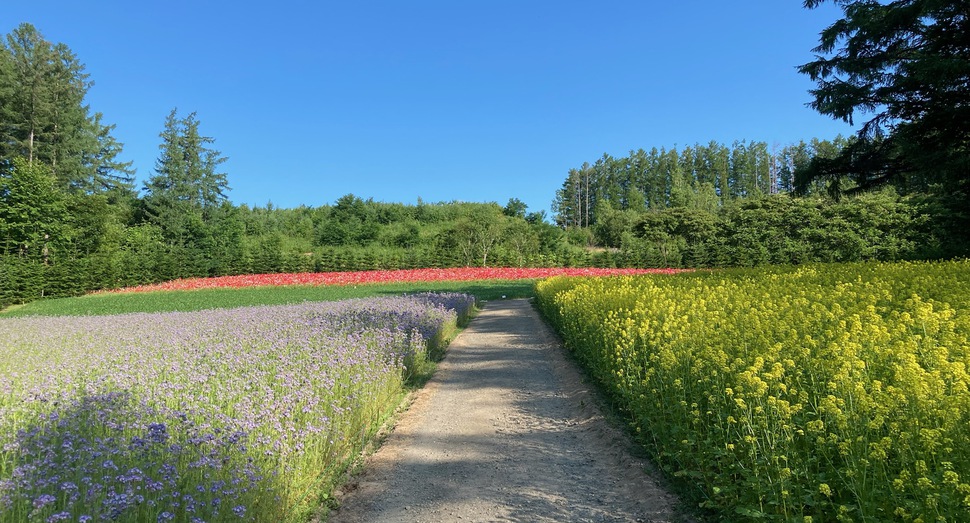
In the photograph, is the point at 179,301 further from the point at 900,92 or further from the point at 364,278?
the point at 900,92

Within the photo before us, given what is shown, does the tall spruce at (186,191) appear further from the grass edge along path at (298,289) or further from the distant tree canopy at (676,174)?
the distant tree canopy at (676,174)

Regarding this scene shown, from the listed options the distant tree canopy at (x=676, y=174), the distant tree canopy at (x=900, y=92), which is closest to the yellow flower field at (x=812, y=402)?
the distant tree canopy at (x=900, y=92)

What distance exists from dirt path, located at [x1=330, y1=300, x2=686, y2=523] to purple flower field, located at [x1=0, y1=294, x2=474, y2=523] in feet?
1.66

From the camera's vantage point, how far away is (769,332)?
4152 millimetres

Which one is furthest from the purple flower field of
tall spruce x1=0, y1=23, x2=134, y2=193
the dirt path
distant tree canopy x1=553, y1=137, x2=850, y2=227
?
distant tree canopy x1=553, y1=137, x2=850, y2=227

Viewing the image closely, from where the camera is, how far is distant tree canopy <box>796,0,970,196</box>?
12789 millimetres

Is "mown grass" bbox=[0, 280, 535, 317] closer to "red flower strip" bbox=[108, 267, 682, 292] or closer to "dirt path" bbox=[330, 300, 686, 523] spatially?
"red flower strip" bbox=[108, 267, 682, 292]

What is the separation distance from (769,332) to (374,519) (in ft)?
12.2

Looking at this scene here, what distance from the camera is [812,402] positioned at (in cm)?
322

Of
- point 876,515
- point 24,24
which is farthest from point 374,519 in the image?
point 24,24

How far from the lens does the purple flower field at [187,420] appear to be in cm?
252

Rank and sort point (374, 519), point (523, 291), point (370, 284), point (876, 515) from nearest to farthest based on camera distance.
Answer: point (876, 515), point (374, 519), point (523, 291), point (370, 284)

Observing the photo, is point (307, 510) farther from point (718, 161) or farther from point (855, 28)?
point (718, 161)

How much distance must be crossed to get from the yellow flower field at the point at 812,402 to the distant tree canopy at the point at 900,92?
9.71m
